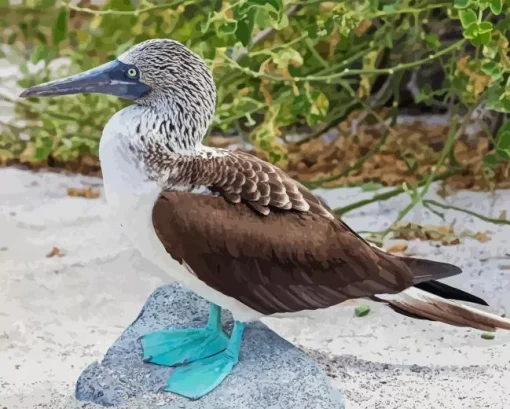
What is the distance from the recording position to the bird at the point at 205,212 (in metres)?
1.63

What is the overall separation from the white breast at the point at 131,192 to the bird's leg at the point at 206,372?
0.17 m

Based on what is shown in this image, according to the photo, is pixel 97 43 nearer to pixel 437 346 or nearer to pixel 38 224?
pixel 38 224

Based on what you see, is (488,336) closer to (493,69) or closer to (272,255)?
(493,69)

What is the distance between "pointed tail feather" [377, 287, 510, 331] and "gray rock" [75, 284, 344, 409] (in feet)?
0.76

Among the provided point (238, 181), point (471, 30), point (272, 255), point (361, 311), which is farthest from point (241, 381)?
point (471, 30)

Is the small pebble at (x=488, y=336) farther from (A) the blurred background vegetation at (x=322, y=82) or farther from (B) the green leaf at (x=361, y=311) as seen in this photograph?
(A) the blurred background vegetation at (x=322, y=82)

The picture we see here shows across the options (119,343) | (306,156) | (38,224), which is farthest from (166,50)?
(306,156)

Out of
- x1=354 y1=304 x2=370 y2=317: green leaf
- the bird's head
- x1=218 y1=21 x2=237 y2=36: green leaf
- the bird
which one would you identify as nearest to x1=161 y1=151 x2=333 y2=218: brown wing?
the bird

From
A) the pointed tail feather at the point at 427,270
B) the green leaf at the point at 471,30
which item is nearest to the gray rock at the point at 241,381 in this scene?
the pointed tail feather at the point at 427,270

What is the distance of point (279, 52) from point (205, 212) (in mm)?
1160

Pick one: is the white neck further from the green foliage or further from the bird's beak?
the green foliage

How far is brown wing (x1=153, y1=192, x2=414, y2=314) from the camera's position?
5.32 ft

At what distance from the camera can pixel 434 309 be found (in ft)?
5.90

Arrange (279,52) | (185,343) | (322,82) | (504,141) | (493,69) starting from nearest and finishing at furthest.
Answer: (185,343), (493,69), (504,141), (279,52), (322,82)
